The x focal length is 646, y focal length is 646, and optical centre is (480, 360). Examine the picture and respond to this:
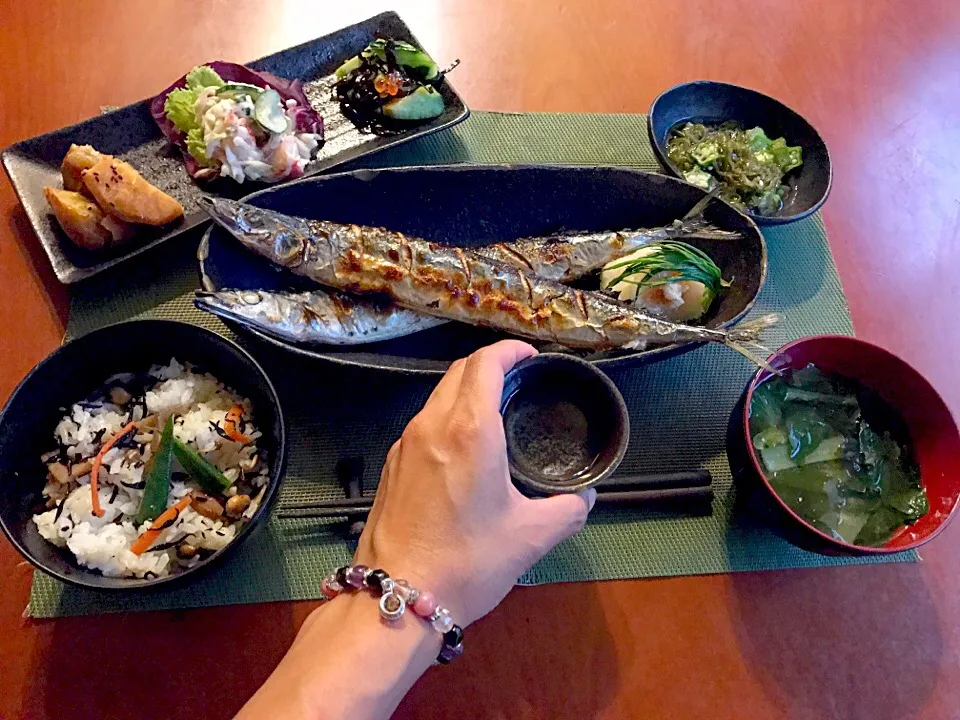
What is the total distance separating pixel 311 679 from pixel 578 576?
515 millimetres

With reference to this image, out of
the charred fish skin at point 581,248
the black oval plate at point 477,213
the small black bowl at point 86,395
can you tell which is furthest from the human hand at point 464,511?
the charred fish skin at point 581,248

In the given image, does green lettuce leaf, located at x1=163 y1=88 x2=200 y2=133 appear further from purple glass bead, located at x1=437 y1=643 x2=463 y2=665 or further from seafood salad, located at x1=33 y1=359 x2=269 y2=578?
purple glass bead, located at x1=437 y1=643 x2=463 y2=665

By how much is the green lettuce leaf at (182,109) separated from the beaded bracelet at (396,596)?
106cm

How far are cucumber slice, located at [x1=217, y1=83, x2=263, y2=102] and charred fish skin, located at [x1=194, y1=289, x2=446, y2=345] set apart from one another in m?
0.50

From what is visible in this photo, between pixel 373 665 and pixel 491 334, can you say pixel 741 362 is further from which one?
pixel 373 665

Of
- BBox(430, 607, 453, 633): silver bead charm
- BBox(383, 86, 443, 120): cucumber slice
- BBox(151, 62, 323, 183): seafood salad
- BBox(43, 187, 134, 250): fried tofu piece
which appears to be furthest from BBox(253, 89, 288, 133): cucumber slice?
BBox(430, 607, 453, 633): silver bead charm

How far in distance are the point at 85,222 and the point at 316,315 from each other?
Answer: 0.50m

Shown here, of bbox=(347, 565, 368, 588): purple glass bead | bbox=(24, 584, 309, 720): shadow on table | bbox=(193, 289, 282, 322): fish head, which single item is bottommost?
bbox=(24, 584, 309, 720): shadow on table

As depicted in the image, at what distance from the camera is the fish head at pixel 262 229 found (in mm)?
1129

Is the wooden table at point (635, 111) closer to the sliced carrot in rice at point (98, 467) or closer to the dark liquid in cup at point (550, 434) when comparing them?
the sliced carrot in rice at point (98, 467)

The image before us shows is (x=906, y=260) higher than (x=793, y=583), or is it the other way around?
(x=906, y=260)

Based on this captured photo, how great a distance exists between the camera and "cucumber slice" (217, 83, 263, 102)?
1353 millimetres

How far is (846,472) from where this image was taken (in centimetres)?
107

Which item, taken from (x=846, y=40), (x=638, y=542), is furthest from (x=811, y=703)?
(x=846, y=40)
